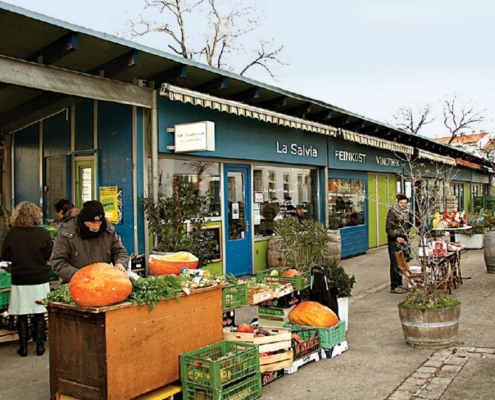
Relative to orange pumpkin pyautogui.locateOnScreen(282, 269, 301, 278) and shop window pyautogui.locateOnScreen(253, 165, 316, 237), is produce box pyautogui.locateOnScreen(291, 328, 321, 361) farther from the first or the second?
shop window pyautogui.locateOnScreen(253, 165, 316, 237)

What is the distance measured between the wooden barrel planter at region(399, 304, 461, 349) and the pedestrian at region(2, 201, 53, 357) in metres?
4.07

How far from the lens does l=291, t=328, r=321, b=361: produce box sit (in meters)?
5.79

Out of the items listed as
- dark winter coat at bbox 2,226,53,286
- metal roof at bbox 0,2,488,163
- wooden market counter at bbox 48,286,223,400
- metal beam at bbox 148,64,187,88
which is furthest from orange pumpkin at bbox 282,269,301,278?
metal beam at bbox 148,64,187,88

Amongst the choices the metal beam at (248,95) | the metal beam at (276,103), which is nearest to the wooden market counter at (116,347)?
the metal beam at (248,95)

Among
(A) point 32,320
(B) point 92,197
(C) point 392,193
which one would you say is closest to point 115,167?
(B) point 92,197

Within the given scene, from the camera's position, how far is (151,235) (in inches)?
360

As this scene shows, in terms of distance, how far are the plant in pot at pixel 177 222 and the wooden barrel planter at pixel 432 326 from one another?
11.8 feet

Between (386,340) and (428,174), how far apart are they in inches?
686

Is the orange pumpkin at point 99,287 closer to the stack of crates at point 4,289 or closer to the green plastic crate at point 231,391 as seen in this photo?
the green plastic crate at point 231,391

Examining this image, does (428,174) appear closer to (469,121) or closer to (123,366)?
(123,366)

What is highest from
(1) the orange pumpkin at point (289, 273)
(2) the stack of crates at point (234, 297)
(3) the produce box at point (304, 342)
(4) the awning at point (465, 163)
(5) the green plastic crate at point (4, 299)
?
(4) the awning at point (465, 163)

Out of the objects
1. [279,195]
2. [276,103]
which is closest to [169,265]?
[276,103]

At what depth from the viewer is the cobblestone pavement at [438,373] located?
5.01 meters

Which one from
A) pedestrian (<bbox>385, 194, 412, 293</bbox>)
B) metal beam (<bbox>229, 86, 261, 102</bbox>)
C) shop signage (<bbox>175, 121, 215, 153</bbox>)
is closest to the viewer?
shop signage (<bbox>175, 121, 215, 153</bbox>)
